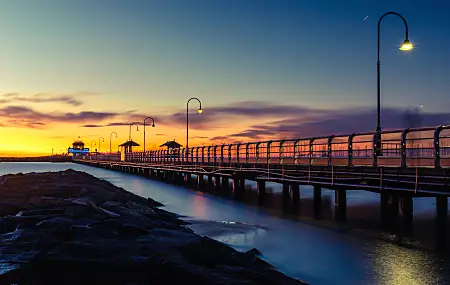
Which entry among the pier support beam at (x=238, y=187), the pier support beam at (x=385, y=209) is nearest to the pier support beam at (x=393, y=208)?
the pier support beam at (x=385, y=209)

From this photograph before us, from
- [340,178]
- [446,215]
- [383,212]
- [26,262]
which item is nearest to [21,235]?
[26,262]

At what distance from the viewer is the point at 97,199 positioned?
59.3ft

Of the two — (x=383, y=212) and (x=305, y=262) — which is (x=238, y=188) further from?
(x=305, y=262)

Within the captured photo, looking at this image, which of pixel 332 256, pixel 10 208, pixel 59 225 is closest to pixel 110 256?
pixel 59 225

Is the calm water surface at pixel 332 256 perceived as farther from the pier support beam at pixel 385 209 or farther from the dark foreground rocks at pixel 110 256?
the pier support beam at pixel 385 209

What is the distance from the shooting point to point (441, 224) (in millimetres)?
15781

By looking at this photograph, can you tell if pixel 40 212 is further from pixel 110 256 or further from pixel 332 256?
pixel 332 256

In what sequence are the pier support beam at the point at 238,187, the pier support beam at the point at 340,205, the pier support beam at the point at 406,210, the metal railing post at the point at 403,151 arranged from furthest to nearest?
the pier support beam at the point at 238,187 < the pier support beam at the point at 340,205 < the pier support beam at the point at 406,210 < the metal railing post at the point at 403,151

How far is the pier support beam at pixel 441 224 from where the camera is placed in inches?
500

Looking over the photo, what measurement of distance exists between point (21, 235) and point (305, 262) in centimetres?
659

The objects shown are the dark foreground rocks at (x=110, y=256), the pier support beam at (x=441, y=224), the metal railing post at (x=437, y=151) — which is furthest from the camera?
the metal railing post at (x=437, y=151)

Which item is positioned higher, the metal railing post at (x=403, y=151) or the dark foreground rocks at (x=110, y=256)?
the metal railing post at (x=403, y=151)

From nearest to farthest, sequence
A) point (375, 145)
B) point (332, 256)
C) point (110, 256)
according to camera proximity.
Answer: point (110, 256)
point (332, 256)
point (375, 145)

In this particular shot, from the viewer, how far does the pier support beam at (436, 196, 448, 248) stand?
12.7 meters
